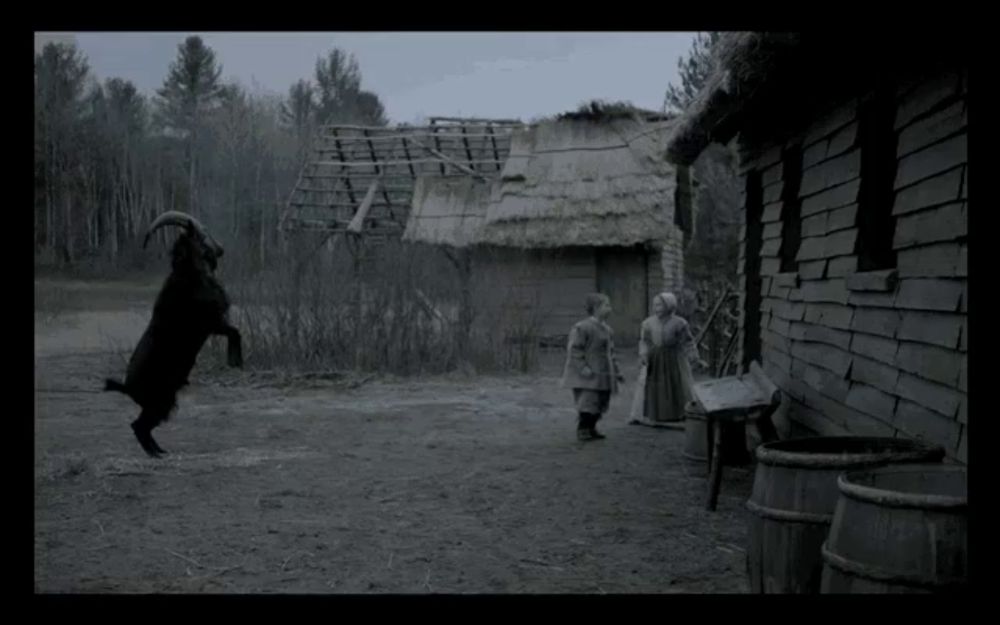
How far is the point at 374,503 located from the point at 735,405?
9.24 ft

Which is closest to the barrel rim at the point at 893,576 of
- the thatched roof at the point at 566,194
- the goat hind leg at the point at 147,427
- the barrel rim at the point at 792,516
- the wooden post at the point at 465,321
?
the barrel rim at the point at 792,516

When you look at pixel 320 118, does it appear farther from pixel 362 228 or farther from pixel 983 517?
pixel 983 517

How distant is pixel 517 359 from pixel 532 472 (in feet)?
28.3

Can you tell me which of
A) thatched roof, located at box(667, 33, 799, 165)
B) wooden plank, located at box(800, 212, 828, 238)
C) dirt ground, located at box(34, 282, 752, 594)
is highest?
thatched roof, located at box(667, 33, 799, 165)

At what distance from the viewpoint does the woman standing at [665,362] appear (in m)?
11.5

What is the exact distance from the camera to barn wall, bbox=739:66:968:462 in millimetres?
5066

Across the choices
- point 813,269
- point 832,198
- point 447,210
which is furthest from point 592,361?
point 447,210

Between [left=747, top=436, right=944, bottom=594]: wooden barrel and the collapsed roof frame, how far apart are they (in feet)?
67.6

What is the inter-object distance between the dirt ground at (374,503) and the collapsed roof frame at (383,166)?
11.8m

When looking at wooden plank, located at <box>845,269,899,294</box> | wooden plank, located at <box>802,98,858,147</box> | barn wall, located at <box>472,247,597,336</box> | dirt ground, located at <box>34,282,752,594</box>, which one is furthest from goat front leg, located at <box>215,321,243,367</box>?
barn wall, located at <box>472,247,597,336</box>

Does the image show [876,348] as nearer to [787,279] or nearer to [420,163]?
[787,279]

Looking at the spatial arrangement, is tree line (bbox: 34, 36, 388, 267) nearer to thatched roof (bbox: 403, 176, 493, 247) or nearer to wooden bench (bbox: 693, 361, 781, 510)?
thatched roof (bbox: 403, 176, 493, 247)

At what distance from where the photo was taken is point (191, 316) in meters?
8.22
